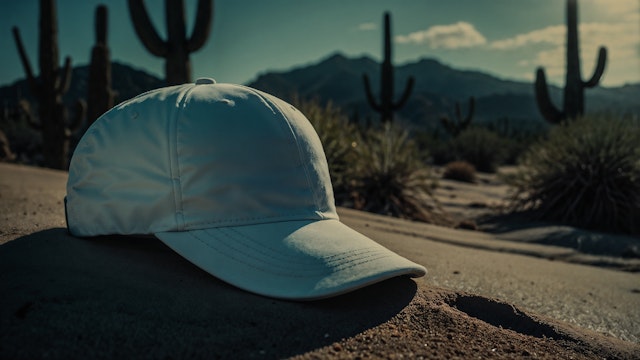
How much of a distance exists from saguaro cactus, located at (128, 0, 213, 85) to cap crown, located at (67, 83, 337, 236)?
7.56m

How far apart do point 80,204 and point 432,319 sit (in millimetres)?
1533

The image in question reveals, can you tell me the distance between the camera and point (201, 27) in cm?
982

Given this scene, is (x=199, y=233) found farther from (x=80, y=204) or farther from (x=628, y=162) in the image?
(x=628, y=162)

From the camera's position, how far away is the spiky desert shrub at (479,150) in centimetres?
1902

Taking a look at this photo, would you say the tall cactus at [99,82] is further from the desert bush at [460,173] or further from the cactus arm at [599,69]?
the cactus arm at [599,69]

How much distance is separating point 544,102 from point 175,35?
29.7 feet

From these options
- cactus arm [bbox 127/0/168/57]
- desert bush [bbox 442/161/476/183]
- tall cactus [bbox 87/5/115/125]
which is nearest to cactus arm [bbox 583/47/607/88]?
desert bush [bbox 442/161/476/183]

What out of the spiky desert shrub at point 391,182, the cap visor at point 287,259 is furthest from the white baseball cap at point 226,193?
the spiky desert shrub at point 391,182

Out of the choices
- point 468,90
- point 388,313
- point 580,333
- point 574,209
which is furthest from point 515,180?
point 468,90

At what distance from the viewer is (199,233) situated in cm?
192

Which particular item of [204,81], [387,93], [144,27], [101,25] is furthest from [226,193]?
[387,93]

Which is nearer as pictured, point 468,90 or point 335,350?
point 335,350

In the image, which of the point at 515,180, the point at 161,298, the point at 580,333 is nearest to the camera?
the point at 161,298

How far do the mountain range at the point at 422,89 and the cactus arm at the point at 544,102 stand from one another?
146 feet
